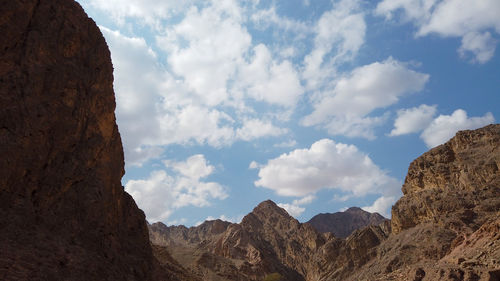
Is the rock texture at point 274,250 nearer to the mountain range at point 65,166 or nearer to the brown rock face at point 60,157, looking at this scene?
the mountain range at point 65,166

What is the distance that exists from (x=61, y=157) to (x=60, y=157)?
0.07 m

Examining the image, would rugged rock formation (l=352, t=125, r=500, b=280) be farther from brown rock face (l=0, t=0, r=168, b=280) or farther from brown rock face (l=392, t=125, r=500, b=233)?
brown rock face (l=0, t=0, r=168, b=280)

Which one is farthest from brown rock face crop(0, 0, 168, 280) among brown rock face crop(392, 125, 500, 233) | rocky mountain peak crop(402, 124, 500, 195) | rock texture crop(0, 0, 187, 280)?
rocky mountain peak crop(402, 124, 500, 195)

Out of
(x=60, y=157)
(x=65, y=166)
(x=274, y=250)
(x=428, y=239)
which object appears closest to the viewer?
(x=65, y=166)

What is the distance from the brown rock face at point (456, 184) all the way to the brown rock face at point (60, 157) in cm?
6681

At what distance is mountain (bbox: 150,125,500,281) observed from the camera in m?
46.4

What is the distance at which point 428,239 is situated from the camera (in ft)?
240

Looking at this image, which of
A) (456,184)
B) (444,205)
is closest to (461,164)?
(456,184)

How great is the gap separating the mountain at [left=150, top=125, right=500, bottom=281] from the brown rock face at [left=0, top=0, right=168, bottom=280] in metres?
31.6

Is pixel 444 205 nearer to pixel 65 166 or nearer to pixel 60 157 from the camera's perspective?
pixel 65 166

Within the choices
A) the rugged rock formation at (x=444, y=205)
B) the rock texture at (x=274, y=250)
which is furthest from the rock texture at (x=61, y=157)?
the rock texture at (x=274, y=250)

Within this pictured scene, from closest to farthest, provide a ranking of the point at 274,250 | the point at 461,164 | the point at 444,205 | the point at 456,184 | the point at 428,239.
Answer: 1. the point at 428,239
2. the point at 444,205
3. the point at 456,184
4. the point at 461,164
5. the point at 274,250

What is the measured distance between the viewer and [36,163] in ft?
73.9

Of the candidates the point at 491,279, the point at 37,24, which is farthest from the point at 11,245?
the point at 491,279
